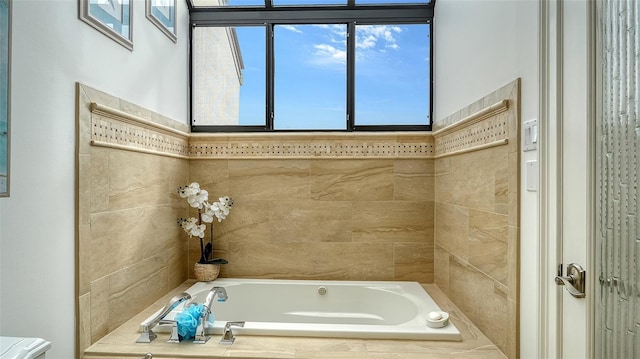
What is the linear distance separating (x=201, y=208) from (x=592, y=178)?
2149mm

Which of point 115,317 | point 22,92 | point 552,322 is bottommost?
point 115,317

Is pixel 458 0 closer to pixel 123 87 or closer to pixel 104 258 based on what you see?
pixel 123 87

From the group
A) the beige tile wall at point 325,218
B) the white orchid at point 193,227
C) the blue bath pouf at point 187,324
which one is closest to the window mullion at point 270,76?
the beige tile wall at point 325,218

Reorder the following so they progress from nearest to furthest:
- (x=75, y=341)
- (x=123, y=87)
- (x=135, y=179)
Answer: (x=75, y=341), (x=123, y=87), (x=135, y=179)

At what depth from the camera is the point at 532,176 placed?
1362mm

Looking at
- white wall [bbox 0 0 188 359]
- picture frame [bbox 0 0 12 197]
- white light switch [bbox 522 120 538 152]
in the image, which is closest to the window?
white wall [bbox 0 0 188 359]

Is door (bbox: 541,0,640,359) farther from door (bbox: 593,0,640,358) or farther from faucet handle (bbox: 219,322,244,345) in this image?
faucet handle (bbox: 219,322,244,345)

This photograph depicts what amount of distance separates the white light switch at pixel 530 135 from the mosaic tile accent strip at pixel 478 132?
13 cm

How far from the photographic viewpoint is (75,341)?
1530 millimetres

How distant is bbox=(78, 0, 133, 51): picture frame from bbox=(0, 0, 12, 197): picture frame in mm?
404

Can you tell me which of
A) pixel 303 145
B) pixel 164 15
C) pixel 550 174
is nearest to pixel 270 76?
pixel 303 145

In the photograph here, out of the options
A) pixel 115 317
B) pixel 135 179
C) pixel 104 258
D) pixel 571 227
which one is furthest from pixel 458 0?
pixel 115 317

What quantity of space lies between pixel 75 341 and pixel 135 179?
0.80 meters

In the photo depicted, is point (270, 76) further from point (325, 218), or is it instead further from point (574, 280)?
point (574, 280)
